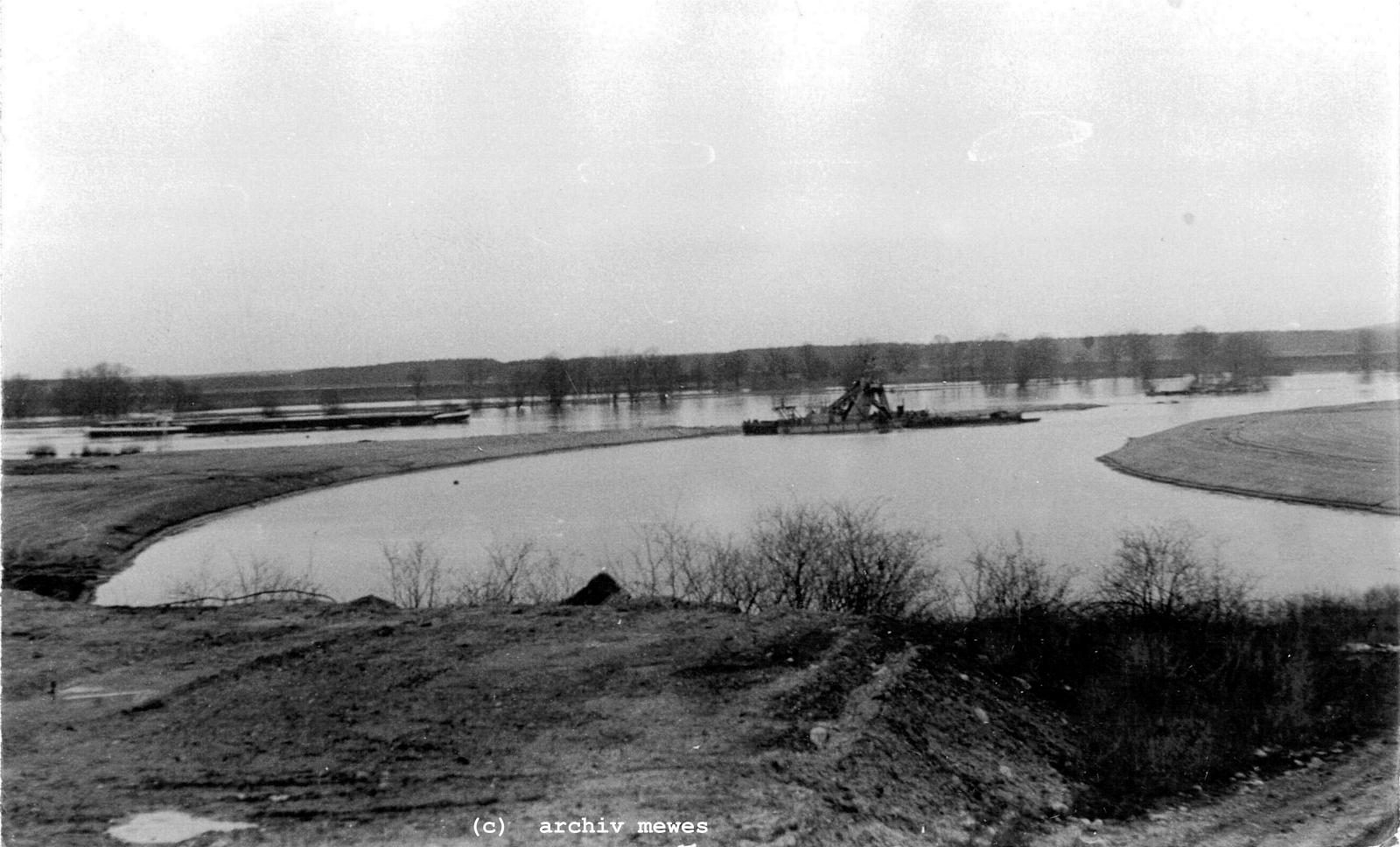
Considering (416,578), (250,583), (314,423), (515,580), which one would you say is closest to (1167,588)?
(515,580)

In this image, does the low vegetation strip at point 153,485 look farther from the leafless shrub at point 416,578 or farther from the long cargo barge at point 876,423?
the leafless shrub at point 416,578

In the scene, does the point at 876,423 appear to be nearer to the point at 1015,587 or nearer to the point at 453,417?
the point at 453,417

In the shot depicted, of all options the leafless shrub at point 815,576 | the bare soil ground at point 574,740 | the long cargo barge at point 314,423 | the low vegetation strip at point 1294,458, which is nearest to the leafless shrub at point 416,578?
the leafless shrub at point 815,576

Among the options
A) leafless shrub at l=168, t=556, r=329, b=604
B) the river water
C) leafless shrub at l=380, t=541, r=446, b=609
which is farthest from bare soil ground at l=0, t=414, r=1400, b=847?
the river water

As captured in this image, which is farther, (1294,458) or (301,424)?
(301,424)

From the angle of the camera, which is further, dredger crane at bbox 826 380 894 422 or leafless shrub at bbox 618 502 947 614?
dredger crane at bbox 826 380 894 422

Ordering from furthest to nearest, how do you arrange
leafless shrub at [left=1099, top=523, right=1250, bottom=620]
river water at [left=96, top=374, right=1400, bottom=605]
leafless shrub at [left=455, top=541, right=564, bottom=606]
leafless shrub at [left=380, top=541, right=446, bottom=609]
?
1. river water at [left=96, top=374, right=1400, bottom=605]
2. leafless shrub at [left=380, top=541, right=446, bottom=609]
3. leafless shrub at [left=455, top=541, right=564, bottom=606]
4. leafless shrub at [left=1099, top=523, right=1250, bottom=620]

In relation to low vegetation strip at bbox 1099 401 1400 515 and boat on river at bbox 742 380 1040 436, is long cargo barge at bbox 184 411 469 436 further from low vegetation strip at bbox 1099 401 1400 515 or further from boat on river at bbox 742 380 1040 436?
low vegetation strip at bbox 1099 401 1400 515
